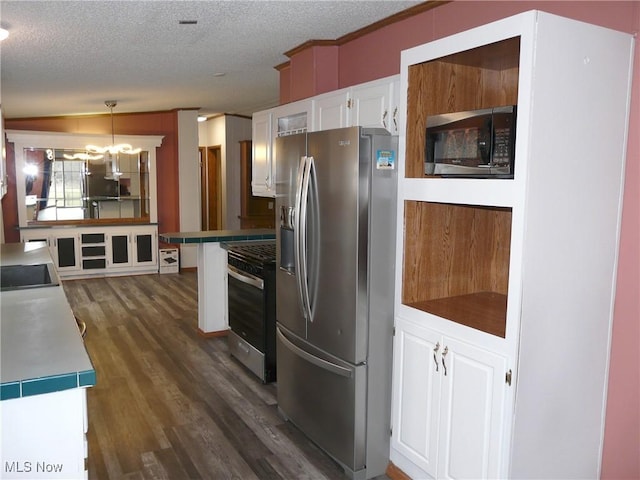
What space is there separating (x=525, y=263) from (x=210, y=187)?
877cm

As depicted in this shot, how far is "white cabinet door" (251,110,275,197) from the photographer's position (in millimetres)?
4562

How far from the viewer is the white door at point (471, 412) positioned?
6.94 ft

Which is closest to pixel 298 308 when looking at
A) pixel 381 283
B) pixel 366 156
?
pixel 381 283

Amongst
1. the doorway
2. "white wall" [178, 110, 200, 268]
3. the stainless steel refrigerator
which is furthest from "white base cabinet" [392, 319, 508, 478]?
the doorway

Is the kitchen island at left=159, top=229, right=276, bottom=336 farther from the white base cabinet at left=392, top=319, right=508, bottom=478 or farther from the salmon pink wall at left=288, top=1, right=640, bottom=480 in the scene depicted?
the salmon pink wall at left=288, top=1, right=640, bottom=480

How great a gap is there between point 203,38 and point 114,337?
295 centimetres

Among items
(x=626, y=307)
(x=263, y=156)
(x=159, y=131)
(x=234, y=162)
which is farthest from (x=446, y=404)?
(x=234, y=162)

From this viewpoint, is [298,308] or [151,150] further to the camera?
[151,150]

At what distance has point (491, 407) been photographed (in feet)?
7.03

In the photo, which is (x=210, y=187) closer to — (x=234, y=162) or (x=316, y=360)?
(x=234, y=162)

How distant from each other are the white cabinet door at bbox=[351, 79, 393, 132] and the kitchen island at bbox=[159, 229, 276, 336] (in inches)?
80.1

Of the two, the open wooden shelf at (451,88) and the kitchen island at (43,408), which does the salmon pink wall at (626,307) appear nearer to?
the open wooden shelf at (451,88)

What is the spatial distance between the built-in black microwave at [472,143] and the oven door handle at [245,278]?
1862mm

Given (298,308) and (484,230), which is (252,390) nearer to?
(298,308)
